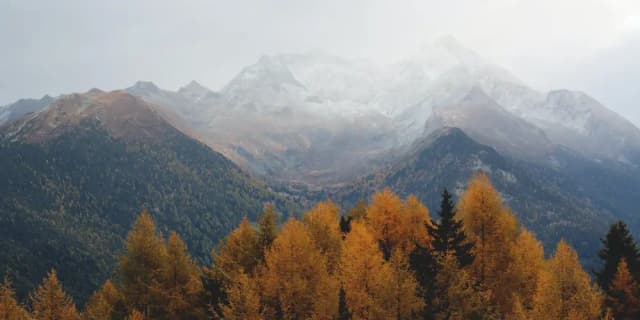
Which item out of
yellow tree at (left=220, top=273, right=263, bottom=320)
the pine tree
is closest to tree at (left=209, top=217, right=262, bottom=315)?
yellow tree at (left=220, top=273, right=263, bottom=320)

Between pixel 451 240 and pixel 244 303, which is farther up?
pixel 451 240

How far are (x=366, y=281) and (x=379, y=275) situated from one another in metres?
1.84

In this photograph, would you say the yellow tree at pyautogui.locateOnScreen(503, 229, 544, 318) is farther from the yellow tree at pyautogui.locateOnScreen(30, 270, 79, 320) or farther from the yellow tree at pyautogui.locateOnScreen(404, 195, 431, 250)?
the yellow tree at pyautogui.locateOnScreen(30, 270, 79, 320)

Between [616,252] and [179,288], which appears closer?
[179,288]

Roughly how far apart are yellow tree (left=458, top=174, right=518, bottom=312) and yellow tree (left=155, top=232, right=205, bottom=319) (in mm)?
31673

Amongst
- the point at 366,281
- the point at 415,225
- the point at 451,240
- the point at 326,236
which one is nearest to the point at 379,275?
the point at 366,281

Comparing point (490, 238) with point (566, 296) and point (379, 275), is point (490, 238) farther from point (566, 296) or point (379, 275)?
point (379, 275)

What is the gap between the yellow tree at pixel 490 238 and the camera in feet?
180

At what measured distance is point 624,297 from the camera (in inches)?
2131

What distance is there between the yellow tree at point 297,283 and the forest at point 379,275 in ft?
0.33

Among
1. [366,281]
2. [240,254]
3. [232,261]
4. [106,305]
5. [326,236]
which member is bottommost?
[106,305]

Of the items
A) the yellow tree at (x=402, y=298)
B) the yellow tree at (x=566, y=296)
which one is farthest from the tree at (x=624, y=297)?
the yellow tree at (x=402, y=298)

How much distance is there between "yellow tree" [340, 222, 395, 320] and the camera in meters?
46.8

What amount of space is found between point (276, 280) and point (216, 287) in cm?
1032
